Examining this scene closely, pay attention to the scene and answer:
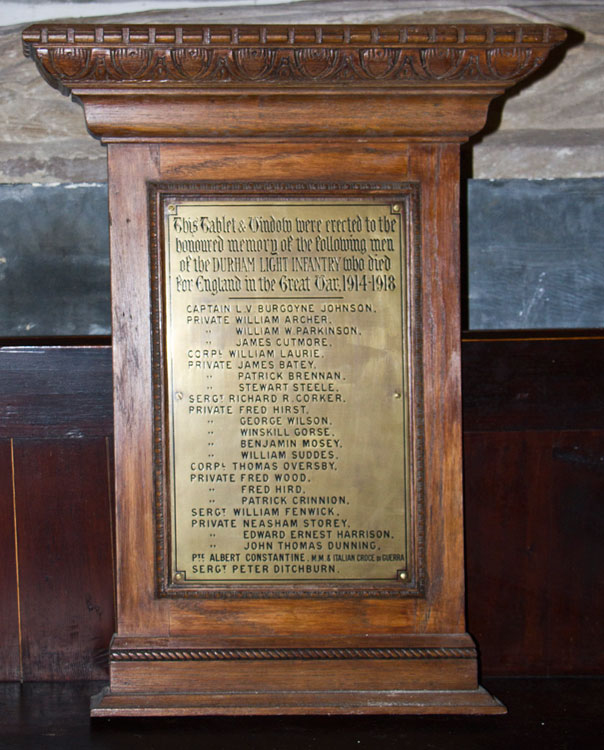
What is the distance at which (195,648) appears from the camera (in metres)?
→ 1.85

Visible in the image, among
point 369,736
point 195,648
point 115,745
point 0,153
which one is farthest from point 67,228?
point 369,736

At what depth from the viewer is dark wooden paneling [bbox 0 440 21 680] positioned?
209cm

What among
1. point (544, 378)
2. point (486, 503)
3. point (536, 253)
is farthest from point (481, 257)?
point (486, 503)

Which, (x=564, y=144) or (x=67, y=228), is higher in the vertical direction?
(x=564, y=144)

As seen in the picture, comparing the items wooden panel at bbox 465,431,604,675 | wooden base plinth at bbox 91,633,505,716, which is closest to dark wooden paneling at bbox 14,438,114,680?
wooden base plinth at bbox 91,633,505,716

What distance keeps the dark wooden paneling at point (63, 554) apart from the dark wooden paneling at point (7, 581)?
20mm

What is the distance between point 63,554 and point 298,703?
2.35ft

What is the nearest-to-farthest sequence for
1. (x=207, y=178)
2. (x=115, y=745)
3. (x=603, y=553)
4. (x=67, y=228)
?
1. (x=115, y=745)
2. (x=207, y=178)
3. (x=603, y=553)
4. (x=67, y=228)

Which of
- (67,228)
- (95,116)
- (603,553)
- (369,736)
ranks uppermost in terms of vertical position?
(95,116)

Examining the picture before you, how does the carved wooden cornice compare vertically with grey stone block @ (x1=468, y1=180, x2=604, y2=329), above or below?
above

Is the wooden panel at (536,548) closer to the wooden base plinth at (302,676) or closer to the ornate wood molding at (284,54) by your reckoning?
the wooden base plinth at (302,676)

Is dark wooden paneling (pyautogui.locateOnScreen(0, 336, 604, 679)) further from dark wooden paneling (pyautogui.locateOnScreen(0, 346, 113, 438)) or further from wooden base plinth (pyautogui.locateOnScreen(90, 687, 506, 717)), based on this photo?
wooden base plinth (pyautogui.locateOnScreen(90, 687, 506, 717))

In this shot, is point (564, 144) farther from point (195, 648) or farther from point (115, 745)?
point (115, 745)

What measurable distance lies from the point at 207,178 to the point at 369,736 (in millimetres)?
1262
